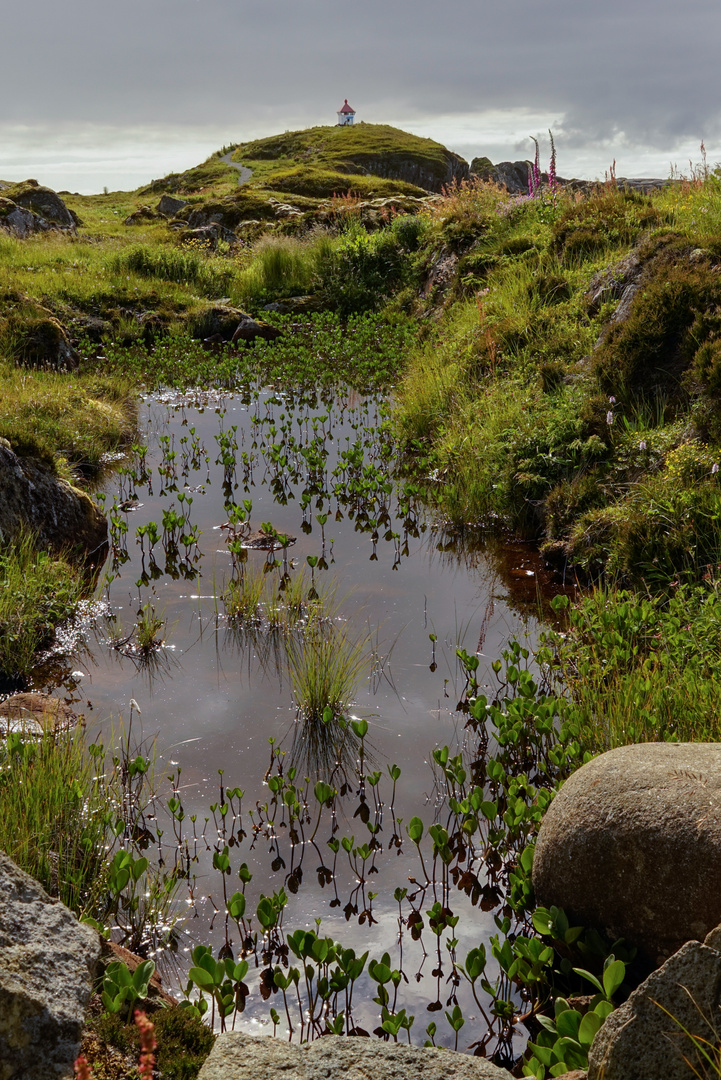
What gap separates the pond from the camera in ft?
12.5

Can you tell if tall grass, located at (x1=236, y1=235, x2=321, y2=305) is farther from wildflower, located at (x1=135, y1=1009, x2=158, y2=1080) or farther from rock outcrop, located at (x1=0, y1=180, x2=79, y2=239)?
wildflower, located at (x1=135, y1=1009, x2=158, y2=1080)

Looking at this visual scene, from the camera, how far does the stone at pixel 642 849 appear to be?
3.26m

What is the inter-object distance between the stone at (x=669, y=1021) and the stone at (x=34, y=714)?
11.3ft

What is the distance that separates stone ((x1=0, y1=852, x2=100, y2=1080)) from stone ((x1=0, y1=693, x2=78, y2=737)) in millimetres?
2328

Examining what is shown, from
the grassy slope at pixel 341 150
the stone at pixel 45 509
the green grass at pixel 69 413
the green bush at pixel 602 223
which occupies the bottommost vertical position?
the stone at pixel 45 509

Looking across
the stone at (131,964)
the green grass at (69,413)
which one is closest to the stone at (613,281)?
the green grass at (69,413)

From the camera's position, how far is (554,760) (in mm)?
4547

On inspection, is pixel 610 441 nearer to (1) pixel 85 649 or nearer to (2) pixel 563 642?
(2) pixel 563 642

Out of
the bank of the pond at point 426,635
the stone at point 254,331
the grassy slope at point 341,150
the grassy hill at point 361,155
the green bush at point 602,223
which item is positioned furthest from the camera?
the grassy slope at point 341,150

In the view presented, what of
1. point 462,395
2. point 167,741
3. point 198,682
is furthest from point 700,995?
point 462,395

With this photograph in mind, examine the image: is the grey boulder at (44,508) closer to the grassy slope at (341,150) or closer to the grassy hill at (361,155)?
the grassy slope at (341,150)

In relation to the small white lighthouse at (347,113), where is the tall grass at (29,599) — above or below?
below

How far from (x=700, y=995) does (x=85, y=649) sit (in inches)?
203

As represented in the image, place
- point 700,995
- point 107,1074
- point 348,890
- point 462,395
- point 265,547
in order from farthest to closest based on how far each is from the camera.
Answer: point 462,395
point 265,547
point 348,890
point 107,1074
point 700,995
